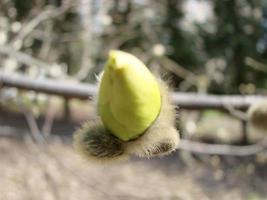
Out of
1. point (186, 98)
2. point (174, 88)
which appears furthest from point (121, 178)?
point (186, 98)

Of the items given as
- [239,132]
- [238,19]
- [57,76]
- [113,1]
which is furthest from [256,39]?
[57,76]

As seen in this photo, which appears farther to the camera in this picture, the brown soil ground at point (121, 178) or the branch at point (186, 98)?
the brown soil ground at point (121, 178)

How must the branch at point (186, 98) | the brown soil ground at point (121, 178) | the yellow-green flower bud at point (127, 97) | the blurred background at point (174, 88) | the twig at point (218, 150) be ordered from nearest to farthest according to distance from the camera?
the yellow-green flower bud at point (127, 97) → the branch at point (186, 98) → the twig at point (218, 150) → the blurred background at point (174, 88) → the brown soil ground at point (121, 178)

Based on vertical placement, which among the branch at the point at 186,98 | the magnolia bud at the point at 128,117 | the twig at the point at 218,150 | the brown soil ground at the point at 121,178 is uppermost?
the magnolia bud at the point at 128,117

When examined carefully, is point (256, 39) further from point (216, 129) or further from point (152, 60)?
point (152, 60)

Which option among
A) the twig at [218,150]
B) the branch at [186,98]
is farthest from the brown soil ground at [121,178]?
the branch at [186,98]

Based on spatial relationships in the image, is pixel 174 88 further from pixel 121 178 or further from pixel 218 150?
pixel 121 178

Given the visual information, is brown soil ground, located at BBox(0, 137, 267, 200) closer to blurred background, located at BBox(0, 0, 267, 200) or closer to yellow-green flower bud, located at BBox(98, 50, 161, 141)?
blurred background, located at BBox(0, 0, 267, 200)

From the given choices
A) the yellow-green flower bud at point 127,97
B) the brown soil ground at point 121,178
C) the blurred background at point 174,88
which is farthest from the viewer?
the brown soil ground at point 121,178

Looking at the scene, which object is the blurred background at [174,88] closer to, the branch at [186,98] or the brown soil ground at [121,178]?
the brown soil ground at [121,178]
